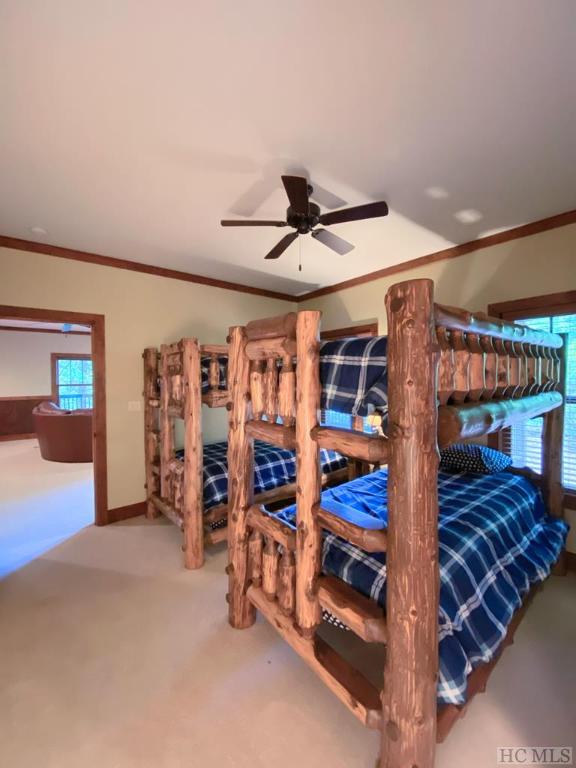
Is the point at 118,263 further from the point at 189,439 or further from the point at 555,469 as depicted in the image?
the point at 555,469

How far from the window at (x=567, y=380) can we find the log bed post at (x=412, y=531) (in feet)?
7.27

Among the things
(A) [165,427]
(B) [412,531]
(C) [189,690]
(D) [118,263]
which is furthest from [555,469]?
(D) [118,263]

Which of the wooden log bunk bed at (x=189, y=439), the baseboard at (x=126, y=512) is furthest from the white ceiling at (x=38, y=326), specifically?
the wooden log bunk bed at (x=189, y=439)

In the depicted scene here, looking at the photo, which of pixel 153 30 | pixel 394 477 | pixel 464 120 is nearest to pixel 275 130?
pixel 153 30

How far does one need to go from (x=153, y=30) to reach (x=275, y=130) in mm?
631

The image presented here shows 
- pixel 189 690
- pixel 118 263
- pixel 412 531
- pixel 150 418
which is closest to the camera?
pixel 412 531

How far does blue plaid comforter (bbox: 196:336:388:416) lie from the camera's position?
3.94ft

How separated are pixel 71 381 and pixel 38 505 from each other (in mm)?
5774

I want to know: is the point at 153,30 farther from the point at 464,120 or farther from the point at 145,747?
the point at 145,747

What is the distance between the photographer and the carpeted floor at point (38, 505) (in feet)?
9.34

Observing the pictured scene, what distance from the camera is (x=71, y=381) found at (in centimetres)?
847

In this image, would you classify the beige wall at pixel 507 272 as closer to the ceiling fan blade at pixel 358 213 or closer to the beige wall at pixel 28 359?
the ceiling fan blade at pixel 358 213

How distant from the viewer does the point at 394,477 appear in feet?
3.53

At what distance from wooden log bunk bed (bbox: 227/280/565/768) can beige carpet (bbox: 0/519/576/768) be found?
8.5 inches
